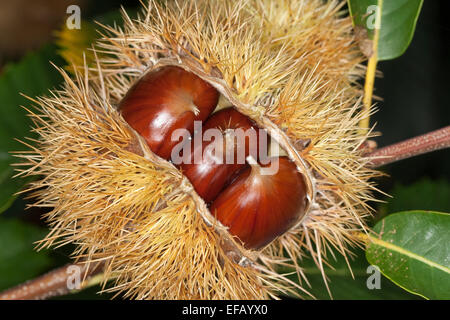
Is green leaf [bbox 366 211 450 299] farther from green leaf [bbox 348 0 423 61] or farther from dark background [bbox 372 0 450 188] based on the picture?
dark background [bbox 372 0 450 188]

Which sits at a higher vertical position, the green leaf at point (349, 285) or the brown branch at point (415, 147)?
the brown branch at point (415, 147)

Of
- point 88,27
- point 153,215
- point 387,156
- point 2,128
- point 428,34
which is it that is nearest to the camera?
point 153,215

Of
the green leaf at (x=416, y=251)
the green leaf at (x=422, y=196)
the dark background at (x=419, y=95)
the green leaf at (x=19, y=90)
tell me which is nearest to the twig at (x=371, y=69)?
the green leaf at (x=416, y=251)

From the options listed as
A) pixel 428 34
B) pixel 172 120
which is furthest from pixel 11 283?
pixel 428 34

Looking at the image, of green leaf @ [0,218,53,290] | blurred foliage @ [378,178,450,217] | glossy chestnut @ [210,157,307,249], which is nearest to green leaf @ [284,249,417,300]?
glossy chestnut @ [210,157,307,249]

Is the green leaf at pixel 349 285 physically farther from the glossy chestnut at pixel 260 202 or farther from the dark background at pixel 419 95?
the dark background at pixel 419 95

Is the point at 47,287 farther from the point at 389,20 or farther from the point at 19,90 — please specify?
the point at 389,20

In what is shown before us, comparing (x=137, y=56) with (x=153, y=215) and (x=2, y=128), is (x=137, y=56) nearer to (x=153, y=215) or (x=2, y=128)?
(x=153, y=215)
